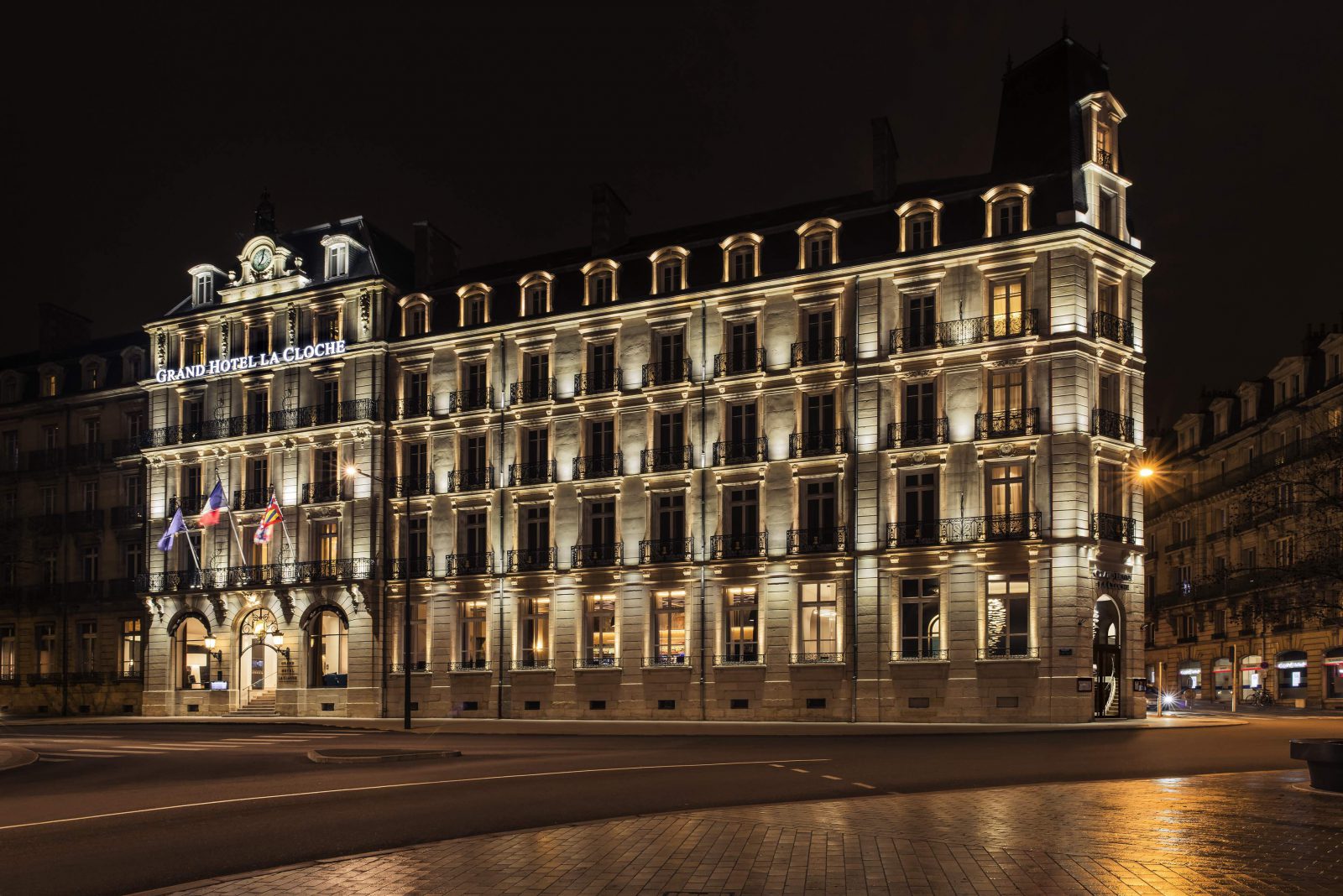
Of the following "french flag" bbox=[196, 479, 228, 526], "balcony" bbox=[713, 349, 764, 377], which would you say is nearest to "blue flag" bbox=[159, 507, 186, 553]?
"french flag" bbox=[196, 479, 228, 526]

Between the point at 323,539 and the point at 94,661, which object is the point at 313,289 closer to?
the point at 323,539

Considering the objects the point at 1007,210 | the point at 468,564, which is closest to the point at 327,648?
the point at 468,564

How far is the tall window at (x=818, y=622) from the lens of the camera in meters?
46.5

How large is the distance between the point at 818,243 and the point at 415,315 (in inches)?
757

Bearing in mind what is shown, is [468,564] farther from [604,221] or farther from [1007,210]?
[1007,210]

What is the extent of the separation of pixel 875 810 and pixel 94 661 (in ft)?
191

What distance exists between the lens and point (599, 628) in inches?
2029

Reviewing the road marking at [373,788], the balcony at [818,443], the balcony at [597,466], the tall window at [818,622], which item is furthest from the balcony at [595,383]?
the road marking at [373,788]

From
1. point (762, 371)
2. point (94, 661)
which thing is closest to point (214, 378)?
point (94, 661)

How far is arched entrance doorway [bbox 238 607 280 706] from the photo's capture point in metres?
58.6

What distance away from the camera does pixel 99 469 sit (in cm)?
6606

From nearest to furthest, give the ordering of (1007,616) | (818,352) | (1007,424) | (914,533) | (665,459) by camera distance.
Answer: (1007,616)
(1007,424)
(914,533)
(818,352)
(665,459)

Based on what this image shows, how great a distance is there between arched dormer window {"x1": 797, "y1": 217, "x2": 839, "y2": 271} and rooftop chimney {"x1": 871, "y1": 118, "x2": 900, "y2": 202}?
11.3ft

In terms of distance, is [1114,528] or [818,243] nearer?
[1114,528]
